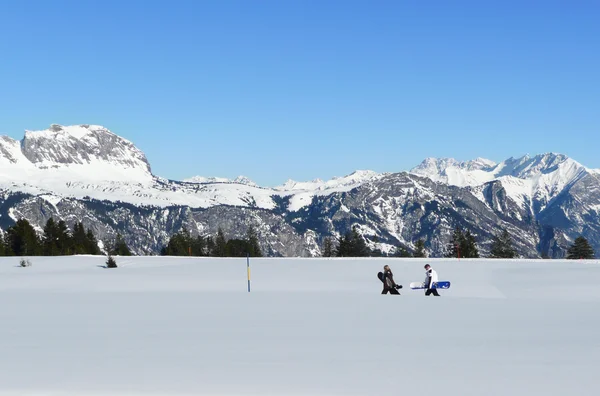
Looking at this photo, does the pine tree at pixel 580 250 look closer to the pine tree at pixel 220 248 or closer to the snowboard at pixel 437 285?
the pine tree at pixel 220 248

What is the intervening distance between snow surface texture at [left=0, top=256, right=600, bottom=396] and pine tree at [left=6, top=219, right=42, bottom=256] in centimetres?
6685

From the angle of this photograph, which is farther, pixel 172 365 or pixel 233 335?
pixel 233 335

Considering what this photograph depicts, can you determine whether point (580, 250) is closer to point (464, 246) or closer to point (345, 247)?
point (464, 246)

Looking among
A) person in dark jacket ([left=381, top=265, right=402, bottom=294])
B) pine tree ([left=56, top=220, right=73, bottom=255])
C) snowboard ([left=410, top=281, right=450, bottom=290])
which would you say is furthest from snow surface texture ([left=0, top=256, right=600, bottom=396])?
pine tree ([left=56, top=220, right=73, bottom=255])

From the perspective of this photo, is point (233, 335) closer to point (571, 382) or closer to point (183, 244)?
point (571, 382)

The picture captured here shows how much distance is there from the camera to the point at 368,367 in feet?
43.2

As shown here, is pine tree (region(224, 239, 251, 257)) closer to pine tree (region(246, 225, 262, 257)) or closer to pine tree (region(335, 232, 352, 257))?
pine tree (region(246, 225, 262, 257))

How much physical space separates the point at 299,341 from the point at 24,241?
3587 inches

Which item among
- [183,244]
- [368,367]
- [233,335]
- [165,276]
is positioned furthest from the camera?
[183,244]

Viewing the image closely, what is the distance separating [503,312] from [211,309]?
32.8 ft

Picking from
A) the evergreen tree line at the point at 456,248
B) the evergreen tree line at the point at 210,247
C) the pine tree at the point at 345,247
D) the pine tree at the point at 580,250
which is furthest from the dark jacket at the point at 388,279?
the evergreen tree line at the point at 210,247

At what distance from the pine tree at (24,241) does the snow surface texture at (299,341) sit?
66850 mm

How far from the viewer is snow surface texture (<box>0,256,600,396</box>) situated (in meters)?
11.9

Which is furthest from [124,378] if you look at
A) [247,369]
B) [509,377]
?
[509,377]
